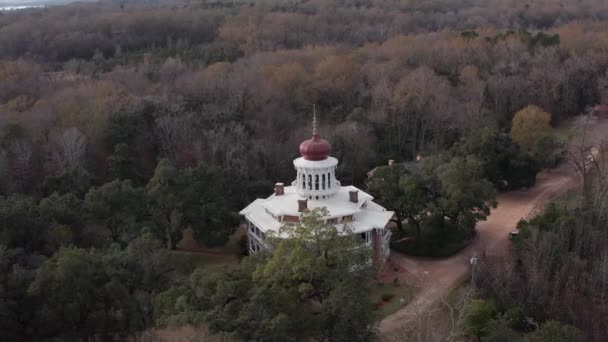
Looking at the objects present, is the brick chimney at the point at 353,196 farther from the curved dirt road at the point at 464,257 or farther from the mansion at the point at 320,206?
the curved dirt road at the point at 464,257

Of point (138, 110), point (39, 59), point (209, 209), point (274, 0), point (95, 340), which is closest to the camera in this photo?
point (95, 340)

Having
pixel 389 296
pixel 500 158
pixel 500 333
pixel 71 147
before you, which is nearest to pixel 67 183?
pixel 71 147

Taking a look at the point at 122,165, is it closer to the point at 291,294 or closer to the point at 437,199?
the point at 437,199

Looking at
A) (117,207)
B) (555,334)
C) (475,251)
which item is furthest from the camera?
(475,251)

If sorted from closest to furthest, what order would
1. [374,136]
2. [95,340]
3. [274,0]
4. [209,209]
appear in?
[95,340] → [209,209] → [374,136] → [274,0]

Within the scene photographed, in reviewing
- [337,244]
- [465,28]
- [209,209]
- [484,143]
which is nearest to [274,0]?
[465,28]

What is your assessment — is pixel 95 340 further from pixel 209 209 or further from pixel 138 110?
pixel 138 110

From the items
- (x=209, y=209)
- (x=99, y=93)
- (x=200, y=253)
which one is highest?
(x=99, y=93)
